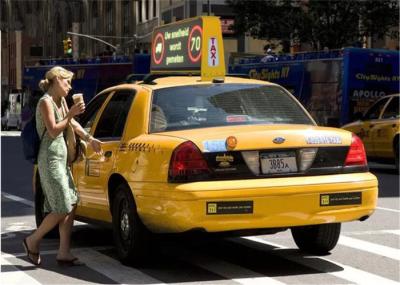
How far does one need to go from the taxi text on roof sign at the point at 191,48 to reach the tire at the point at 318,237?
1716mm

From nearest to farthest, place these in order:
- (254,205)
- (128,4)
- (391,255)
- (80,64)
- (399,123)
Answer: (254,205) < (391,255) < (399,123) < (80,64) < (128,4)

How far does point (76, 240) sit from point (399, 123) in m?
10.2

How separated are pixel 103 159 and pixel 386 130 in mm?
11095

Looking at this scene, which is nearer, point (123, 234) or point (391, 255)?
point (123, 234)

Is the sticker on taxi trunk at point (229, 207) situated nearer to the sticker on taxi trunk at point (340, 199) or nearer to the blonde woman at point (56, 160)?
the sticker on taxi trunk at point (340, 199)

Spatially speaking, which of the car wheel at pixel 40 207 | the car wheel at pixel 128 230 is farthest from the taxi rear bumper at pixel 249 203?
the car wheel at pixel 40 207

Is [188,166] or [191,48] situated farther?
[191,48]

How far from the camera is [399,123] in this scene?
56.4 ft

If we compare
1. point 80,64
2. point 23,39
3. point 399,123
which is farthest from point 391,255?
point 23,39

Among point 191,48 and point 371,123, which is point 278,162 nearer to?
point 191,48

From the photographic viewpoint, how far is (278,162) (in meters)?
6.63

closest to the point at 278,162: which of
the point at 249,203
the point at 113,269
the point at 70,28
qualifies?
the point at 249,203

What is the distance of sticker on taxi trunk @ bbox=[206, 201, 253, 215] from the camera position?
6316 millimetres

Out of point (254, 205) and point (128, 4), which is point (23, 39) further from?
point (254, 205)
